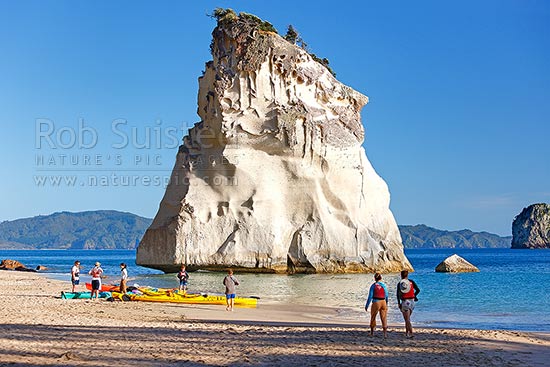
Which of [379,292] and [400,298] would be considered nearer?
[379,292]

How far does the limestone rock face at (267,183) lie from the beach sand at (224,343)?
21.7 m

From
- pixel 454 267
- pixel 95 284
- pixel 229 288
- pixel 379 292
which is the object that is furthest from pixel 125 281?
pixel 454 267

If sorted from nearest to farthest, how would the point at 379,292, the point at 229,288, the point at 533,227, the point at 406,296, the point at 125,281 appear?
the point at 379,292
the point at 406,296
the point at 229,288
the point at 125,281
the point at 533,227

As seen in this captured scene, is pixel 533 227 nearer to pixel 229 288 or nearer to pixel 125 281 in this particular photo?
pixel 125 281

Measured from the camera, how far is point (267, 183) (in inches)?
1594

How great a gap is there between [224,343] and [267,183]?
1130 inches

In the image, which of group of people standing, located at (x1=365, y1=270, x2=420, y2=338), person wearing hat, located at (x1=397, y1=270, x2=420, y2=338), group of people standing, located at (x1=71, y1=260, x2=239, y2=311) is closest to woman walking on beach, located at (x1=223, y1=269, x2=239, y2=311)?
group of people standing, located at (x1=71, y1=260, x2=239, y2=311)

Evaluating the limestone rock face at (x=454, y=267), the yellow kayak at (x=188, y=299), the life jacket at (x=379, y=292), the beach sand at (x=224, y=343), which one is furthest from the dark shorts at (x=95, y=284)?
the limestone rock face at (x=454, y=267)

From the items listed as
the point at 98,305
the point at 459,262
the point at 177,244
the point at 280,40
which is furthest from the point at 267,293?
the point at 459,262

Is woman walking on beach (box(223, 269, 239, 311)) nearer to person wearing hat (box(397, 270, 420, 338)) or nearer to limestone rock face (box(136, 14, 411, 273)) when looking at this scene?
person wearing hat (box(397, 270, 420, 338))

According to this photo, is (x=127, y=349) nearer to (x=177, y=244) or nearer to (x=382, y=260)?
(x=177, y=244)

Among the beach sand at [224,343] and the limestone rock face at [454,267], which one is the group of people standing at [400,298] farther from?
the limestone rock face at [454,267]

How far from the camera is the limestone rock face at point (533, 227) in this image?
172 m

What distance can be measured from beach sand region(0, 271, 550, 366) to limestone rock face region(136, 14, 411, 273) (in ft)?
71.3
